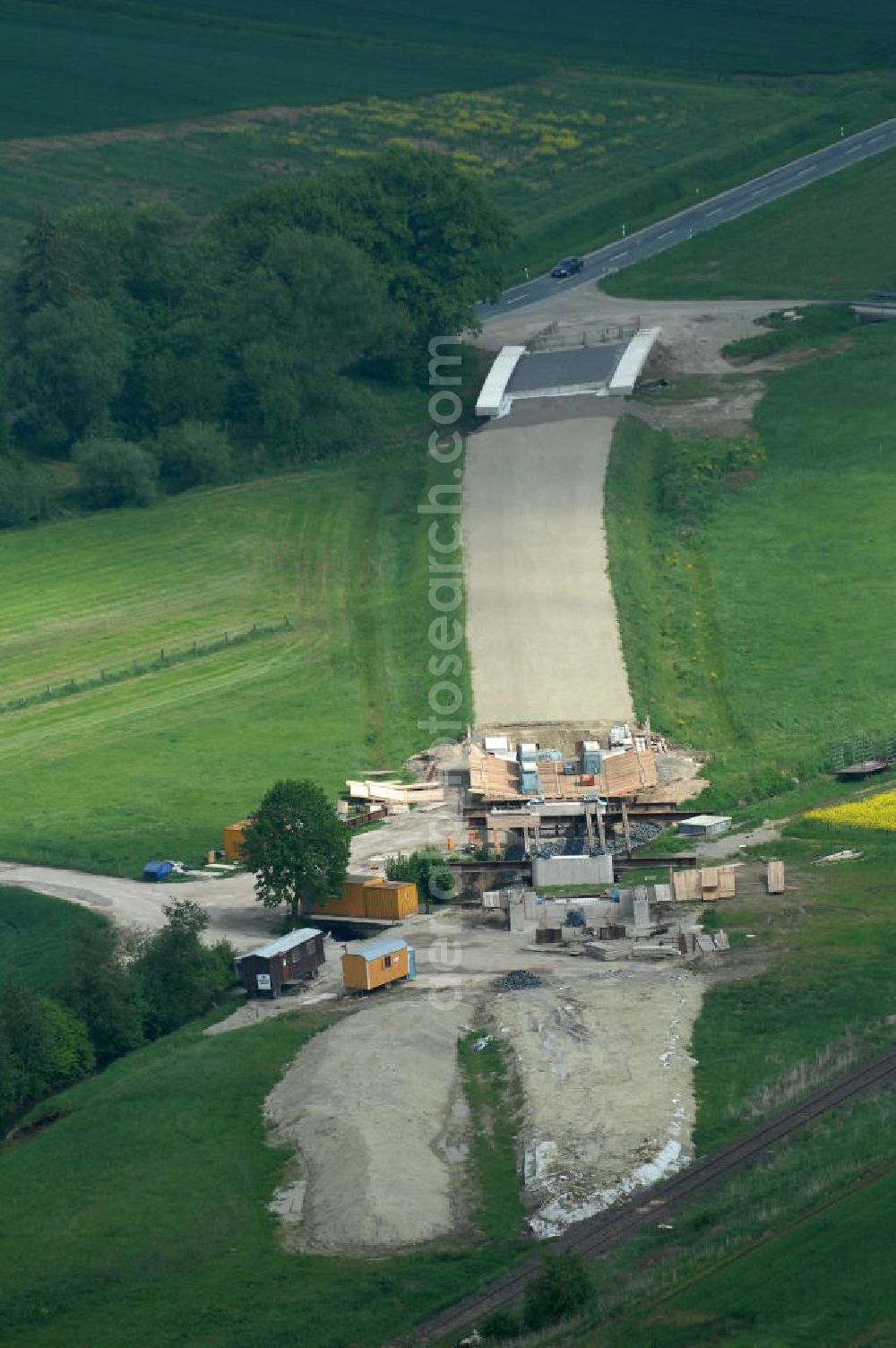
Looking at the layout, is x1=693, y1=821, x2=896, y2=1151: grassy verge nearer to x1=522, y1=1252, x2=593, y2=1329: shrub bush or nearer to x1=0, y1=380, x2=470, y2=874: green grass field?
x1=522, y1=1252, x2=593, y2=1329: shrub bush

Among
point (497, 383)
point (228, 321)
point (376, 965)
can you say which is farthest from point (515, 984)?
point (228, 321)

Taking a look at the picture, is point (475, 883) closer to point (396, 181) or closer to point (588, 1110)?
point (588, 1110)

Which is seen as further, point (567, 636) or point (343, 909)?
point (567, 636)

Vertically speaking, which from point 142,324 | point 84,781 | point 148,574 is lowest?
point 84,781

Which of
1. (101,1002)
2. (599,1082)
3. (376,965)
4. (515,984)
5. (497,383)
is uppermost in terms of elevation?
(497,383)

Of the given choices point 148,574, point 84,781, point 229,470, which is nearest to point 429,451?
point 229,470

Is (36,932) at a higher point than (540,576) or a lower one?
lower

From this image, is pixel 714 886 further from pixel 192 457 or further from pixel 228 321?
pixel 228 321

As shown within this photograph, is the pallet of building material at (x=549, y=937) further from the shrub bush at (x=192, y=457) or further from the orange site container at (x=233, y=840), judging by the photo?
the shrub bush at (x=192, y=457)
